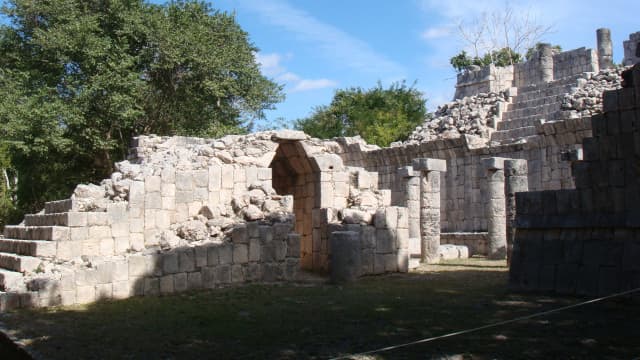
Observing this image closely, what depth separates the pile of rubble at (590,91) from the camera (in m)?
21.8

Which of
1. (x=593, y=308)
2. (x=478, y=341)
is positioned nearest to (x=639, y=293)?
(x=593, y=308)

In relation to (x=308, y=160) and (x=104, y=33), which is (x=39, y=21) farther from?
(x=308, y=160)

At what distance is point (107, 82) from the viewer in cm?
2412

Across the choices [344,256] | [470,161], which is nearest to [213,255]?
[344,256]

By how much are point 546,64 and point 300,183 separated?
54.0 ft

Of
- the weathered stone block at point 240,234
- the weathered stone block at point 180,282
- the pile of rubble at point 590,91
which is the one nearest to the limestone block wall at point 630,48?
the pile of rubble at point 590,91

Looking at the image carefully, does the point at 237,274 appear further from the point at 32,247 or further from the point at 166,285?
the point at 32,247

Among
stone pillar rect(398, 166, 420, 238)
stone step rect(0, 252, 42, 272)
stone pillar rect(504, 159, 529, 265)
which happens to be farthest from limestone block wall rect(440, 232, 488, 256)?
stone step rect(0, 252, 42, 272)

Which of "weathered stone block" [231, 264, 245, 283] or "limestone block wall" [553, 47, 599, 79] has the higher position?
"limestone block wall" [553, 47, 599, 79]

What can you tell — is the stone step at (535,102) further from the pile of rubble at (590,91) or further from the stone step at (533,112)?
the pile of rubble at (590,91)

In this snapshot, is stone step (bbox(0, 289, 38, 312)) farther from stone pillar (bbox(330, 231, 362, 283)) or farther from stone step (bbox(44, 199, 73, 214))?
stone pillar (bbox(330, 231, 362, 283))

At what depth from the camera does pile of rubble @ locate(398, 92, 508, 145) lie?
25.3 meters

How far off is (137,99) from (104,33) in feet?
9.40

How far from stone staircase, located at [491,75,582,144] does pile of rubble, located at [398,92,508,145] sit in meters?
0.48
